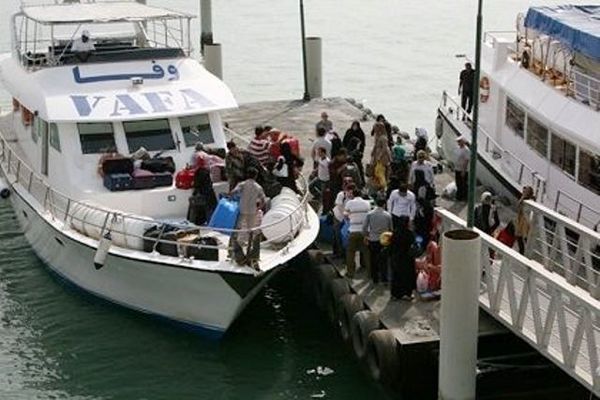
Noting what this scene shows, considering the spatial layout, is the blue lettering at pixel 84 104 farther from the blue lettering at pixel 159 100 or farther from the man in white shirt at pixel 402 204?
the man in white shirt at pixel 402 204

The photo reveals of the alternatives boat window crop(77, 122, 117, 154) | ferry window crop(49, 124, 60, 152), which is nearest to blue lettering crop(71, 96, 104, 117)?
boat window crop(77, 122, 117, 154)

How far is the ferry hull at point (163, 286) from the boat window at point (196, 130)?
2581 mm

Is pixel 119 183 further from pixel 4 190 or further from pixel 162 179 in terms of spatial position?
pixel 4 190

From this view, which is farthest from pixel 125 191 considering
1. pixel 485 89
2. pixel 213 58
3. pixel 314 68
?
pixel 213 58

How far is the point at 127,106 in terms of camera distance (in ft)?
55.5

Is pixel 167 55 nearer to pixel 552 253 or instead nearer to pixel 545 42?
pixel 545 42

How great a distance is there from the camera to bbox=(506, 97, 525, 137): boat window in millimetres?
18125

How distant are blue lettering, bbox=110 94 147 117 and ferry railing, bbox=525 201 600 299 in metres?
6.22

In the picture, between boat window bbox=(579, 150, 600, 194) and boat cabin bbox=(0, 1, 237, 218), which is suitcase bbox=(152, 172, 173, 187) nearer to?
boat cabin bbox=(0, 1, 237, 218)

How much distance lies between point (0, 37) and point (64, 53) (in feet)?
80.7

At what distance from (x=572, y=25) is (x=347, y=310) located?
6.02 metres

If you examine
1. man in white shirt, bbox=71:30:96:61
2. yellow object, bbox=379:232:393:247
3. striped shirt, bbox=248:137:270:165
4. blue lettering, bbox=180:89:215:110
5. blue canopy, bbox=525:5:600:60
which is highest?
blue canopy, bbox=525:5:600:60

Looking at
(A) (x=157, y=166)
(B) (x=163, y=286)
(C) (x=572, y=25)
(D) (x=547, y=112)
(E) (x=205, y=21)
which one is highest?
(C) (x=572, y=25)

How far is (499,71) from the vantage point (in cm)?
1948
